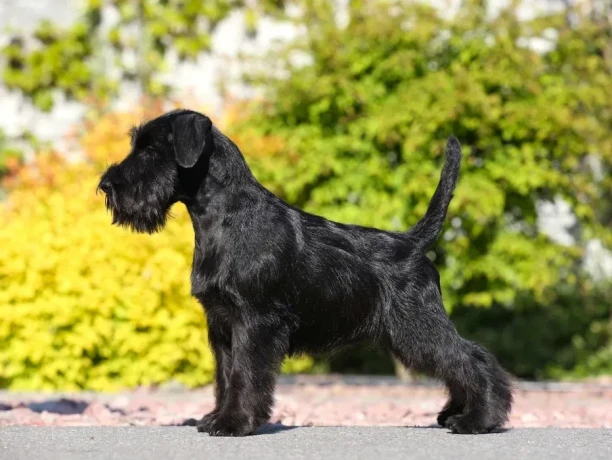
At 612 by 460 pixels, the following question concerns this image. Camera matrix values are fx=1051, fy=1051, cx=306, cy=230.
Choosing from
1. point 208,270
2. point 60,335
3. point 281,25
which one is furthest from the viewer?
point 281,25

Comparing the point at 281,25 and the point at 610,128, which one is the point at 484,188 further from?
the point at 281,25

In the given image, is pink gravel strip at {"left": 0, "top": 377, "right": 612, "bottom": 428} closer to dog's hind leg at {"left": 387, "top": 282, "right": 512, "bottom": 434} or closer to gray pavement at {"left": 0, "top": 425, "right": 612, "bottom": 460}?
dog's hind leg at {"left": 387, "top": 282, "right": 512, "bottom": 434}

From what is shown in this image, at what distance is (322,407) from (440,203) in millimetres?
2608

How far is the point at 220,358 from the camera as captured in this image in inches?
207

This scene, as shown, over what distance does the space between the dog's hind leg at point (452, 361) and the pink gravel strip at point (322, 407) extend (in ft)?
1.71

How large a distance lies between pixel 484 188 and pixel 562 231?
3.75 metres

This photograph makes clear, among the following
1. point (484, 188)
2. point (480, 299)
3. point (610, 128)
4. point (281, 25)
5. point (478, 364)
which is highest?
point (281, 25)

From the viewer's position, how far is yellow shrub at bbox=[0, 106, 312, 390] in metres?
8.82

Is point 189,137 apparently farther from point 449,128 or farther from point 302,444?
point 449,128

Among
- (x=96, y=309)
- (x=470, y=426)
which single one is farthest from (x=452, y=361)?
(x=96, y=309)

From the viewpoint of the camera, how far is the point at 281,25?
1502 centimetres

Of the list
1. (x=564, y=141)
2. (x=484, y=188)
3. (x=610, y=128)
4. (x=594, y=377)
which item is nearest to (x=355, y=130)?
(x=484, y=188)

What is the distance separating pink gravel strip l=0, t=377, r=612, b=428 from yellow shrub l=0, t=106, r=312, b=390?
31cm

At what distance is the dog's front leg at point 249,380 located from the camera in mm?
4969
